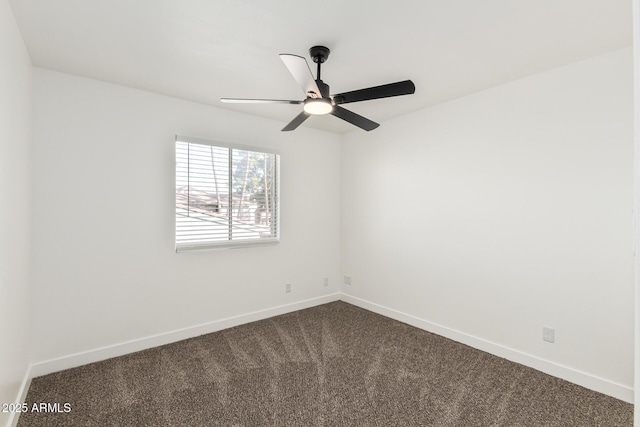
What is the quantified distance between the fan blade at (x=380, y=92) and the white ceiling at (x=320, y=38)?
0.32 meters

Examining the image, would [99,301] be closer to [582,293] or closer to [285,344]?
[285,344]

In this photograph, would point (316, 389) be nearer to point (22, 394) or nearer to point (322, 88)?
point (22, 394)

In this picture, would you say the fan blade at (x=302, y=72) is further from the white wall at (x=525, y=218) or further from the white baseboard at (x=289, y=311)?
the white baseboard at (x=289, y=311)

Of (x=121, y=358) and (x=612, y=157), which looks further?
(x=121, y=358)

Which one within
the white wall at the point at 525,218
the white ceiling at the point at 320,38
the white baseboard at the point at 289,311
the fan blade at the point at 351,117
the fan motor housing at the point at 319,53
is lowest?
the white baseboard at the point at 289,311

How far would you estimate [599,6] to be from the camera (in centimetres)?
175

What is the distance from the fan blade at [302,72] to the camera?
5.75 feet

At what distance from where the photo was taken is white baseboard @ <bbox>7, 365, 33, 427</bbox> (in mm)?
1837

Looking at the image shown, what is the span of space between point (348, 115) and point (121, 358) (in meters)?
2.89

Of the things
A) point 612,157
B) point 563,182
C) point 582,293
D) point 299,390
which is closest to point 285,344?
point 299,390

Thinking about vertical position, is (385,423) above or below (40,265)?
below

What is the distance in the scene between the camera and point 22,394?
2.15 metres

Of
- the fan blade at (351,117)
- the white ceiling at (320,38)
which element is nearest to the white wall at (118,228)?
the white ceiling at (320,38)

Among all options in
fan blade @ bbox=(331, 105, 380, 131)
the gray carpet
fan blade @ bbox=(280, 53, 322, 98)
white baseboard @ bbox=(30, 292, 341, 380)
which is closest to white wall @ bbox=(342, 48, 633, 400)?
the gray carpet
